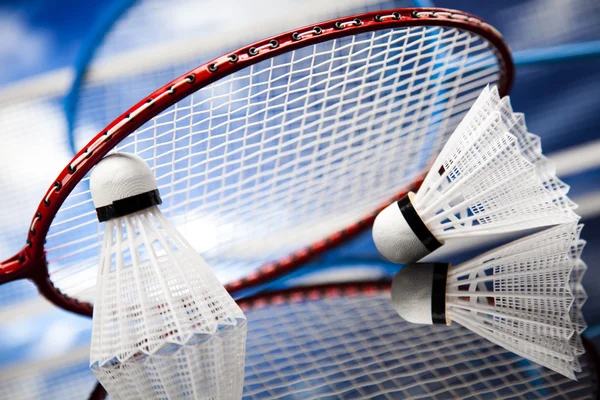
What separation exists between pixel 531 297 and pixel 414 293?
0.62 ft

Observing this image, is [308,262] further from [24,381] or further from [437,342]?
[24,381]

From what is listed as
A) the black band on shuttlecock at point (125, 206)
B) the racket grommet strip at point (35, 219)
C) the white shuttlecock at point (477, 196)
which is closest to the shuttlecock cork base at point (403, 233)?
the white shuttlecock at point (477, 196)

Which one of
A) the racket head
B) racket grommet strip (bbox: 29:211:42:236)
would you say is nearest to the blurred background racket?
racket grommet strip (bbox: 29:211:42:236)

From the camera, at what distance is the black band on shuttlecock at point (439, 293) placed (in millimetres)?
866

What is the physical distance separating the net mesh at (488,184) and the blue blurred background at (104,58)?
0.70 m

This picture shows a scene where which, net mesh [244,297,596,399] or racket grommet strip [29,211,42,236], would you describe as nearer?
net mesh [244,297,596,399]

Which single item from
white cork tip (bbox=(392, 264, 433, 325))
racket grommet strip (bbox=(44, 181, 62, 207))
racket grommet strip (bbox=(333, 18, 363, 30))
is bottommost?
white cork tip (bbox=(392, 264, 433, 325))

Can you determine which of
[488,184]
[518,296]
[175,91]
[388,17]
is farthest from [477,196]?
[175,91]

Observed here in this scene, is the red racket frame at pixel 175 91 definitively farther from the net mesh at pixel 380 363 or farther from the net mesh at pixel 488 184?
the net mesh at pixel 380 363

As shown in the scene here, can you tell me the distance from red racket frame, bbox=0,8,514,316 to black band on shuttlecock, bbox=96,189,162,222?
0.23 feet

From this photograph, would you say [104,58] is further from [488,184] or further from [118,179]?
[488,184]

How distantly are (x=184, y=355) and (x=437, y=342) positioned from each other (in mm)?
357

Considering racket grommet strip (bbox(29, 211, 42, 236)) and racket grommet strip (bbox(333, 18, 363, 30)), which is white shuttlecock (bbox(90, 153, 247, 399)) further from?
racket grommet strip (bbox(333, 18, 363, 30))

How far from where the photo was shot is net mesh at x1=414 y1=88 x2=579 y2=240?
901 millimetres
